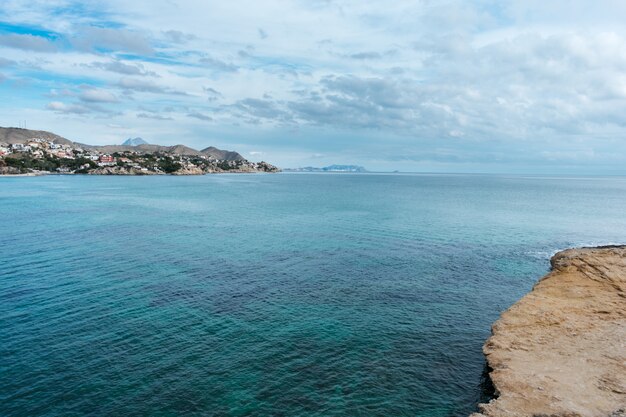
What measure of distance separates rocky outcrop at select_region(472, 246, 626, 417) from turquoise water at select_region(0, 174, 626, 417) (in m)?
2.97

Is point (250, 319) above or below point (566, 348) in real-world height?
below

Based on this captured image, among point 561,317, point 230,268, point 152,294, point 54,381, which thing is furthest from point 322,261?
point 54,381

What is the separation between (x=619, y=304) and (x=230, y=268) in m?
38.2

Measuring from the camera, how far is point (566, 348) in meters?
24.7

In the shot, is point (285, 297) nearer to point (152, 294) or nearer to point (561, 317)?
point (152, 294)

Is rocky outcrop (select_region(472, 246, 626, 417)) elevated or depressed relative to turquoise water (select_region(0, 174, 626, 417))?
elevated

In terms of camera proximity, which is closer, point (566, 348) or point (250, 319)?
point (566, 348)

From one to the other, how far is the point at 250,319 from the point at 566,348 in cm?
2286

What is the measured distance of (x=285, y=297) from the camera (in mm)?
38969

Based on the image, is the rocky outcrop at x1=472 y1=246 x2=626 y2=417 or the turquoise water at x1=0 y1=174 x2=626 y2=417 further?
the turquoise water at x1=0 y1=174 x2=626 y2=417

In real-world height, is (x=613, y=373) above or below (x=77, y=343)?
above

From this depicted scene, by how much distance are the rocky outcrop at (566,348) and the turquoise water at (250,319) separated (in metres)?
2.97

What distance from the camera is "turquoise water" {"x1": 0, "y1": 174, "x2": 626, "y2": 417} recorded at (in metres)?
23.3

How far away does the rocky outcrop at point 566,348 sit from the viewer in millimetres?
19266
